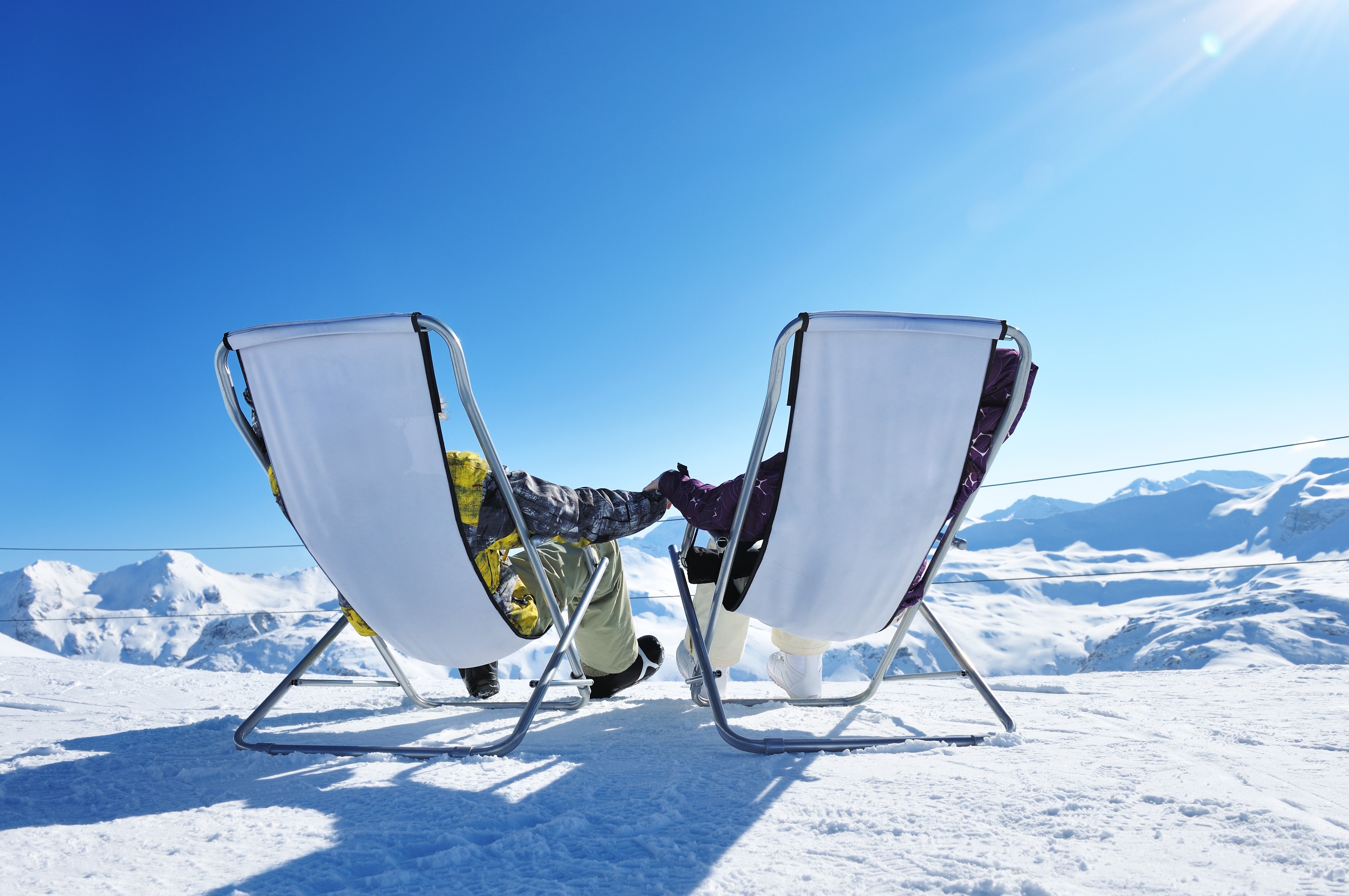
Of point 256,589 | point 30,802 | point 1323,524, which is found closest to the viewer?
point 30,802

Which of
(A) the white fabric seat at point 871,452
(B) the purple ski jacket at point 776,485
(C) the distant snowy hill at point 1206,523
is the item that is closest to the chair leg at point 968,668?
(B) the purple ski jacket at point 776,485

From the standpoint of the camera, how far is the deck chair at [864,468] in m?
1.38

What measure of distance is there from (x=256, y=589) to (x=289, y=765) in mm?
173146

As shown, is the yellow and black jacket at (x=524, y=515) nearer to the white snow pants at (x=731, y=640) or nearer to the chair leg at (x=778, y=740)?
the chair leg at (x=778, y=740)

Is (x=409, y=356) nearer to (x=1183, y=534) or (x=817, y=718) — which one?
(x=817, y=718)

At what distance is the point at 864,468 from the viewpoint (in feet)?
Answer: 4.80

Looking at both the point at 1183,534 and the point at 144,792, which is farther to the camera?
the point at 1183,534

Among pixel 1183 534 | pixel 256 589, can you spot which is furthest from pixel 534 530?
pixel 256 589

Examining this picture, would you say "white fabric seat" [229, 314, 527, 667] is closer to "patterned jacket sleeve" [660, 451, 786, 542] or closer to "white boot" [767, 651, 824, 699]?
"patterned jacket sleeve" [660, 451, 786, 542]

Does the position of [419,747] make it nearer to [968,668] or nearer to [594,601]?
[594,601]

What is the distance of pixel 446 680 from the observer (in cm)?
340

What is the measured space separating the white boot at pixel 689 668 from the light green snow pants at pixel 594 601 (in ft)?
0.55

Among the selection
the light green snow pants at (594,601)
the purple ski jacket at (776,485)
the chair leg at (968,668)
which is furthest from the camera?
the light green snow pants at (594,601)

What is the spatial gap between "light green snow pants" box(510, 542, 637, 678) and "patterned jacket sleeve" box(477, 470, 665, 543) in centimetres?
16
